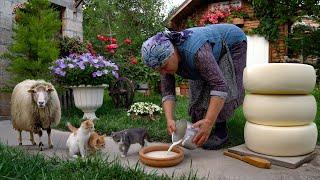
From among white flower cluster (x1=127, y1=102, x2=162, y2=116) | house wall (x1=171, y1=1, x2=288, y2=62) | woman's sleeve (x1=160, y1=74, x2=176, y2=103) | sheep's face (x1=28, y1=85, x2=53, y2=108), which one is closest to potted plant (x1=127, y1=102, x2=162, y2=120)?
white flower cluster (x1=127, y1=102, x2=162, y2=116)

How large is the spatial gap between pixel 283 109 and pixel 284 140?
0.23 m

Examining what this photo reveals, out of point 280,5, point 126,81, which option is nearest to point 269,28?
point 280,5

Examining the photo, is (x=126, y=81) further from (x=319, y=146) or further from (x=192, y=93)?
(x=319, y=146)

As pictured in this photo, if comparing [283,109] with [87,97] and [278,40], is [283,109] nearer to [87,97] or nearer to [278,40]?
[87,97]

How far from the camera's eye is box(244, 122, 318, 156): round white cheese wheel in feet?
8.72

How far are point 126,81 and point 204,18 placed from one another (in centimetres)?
615

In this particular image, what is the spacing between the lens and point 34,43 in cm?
509

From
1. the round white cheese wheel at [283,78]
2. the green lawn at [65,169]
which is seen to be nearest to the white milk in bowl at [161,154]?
the green lawn at [65,169]

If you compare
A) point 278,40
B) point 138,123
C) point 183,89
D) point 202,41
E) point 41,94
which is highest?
point 278,40

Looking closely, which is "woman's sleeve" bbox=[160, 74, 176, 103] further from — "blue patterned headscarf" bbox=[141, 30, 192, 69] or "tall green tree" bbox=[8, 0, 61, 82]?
"tall green tree" bbox=[8, 0, 61, 82]

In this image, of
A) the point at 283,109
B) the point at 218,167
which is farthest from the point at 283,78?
the point at 218,167

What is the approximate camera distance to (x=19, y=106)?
3090 millimetres

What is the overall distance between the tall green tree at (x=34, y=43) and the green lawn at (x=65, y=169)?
2.79 metres

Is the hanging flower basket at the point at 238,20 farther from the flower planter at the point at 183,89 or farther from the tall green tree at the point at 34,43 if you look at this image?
the tall green tree at the point at 34,43
